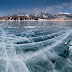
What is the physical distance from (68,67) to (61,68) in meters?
0.25

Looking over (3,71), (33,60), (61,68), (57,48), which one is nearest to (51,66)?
(61,68)

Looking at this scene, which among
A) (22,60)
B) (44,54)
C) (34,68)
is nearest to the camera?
(34,68)

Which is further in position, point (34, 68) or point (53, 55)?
point (53, 55)

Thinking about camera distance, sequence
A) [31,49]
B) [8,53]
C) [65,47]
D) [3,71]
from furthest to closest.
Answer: [65,47] → [31,49] → [8,53] → [3,71]

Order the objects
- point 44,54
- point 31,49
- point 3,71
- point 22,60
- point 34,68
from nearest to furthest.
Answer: point 3,71 < point 34,68 < point 22,60 < point 44,54 < point 31,49

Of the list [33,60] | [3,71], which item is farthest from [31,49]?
[3,71]

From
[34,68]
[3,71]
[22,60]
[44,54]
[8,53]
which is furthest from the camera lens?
[44,54]

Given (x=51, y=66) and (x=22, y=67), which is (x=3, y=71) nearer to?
(x=22, y=67)

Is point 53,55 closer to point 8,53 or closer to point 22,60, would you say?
point 22,60

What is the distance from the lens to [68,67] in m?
5.29

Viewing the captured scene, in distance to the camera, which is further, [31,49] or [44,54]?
[31,49]

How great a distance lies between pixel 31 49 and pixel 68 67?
2437 millimetres

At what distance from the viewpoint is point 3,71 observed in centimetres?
478

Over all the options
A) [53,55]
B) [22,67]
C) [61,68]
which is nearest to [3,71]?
[22,67]
